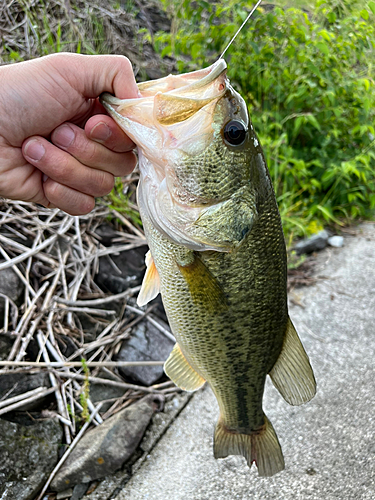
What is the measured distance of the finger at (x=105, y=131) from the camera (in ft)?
4.52

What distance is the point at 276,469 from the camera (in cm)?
159

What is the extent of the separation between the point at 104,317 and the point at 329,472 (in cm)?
152

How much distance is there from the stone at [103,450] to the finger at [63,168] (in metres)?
1.19

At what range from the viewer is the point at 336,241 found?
402cm

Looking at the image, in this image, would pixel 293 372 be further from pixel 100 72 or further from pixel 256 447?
pixel 100 72

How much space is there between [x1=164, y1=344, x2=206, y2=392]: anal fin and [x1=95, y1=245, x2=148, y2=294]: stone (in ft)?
3.89

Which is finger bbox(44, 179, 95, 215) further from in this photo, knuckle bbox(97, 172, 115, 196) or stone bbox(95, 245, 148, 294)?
stone bbox(95, 245, 148, 294)

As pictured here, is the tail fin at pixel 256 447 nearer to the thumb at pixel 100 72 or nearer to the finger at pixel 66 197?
the finger at pixel 66 197

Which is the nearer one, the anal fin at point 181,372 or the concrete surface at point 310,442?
the anal fin at point 181,372

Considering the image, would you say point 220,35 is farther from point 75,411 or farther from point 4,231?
point 75,411

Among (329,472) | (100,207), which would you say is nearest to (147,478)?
(329,472)

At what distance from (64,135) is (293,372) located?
118 cm

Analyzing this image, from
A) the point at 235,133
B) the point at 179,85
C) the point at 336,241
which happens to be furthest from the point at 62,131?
the point at 336,241

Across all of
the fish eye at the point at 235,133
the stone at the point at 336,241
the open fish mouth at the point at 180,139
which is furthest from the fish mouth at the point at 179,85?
the stone at the point at 336,241
